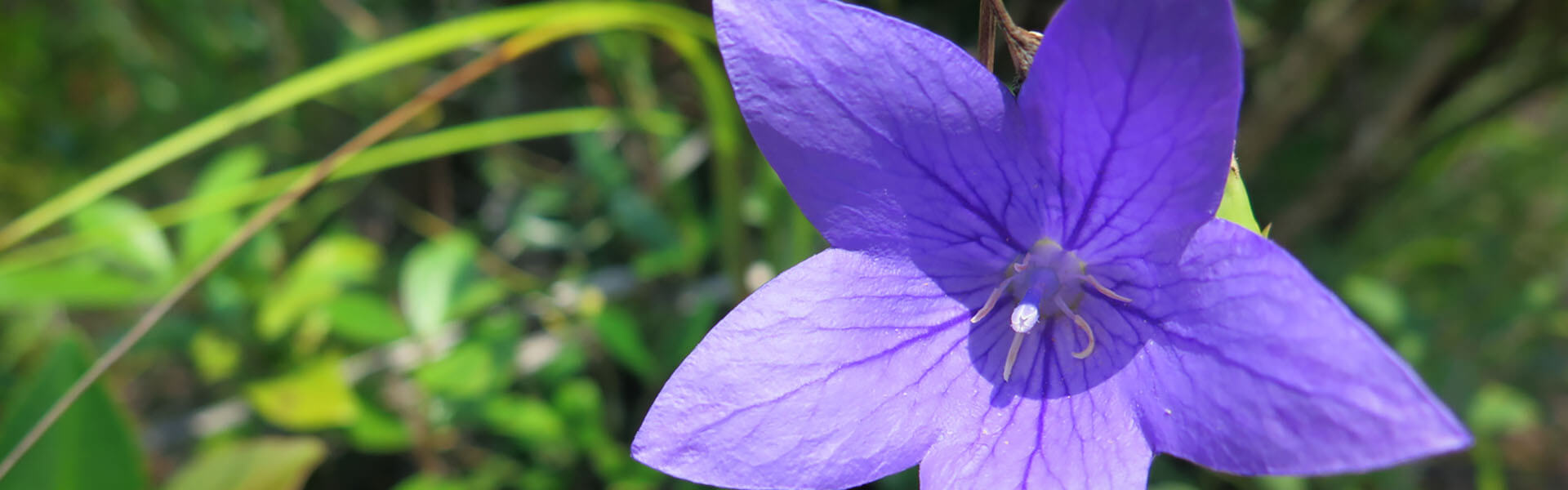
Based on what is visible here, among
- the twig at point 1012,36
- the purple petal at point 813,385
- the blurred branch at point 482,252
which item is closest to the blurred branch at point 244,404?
the blurred branch at point 482,252

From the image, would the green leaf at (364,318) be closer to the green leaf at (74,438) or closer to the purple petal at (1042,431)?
the green leaf at (74,438)

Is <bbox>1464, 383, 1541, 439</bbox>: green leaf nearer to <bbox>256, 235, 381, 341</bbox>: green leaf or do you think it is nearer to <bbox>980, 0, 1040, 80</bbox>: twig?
<bbox>980, 0, 1040, 80</bbox>: twig

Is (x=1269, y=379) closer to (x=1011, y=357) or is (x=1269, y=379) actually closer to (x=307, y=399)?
(x=1011, y=357)

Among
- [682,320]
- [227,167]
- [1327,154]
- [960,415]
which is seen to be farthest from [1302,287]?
[227,167]

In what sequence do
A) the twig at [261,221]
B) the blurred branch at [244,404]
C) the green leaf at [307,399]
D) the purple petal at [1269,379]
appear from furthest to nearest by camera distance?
the blurred branch at [244,404] → the green leaf at [307,399] → the twig at [261,221] → the purple petal at [1269,379]

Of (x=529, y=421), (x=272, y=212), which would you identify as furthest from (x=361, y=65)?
(x=529, y=421)

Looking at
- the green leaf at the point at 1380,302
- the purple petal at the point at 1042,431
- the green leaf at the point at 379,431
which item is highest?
A: the green leaf at the point at 379,431
